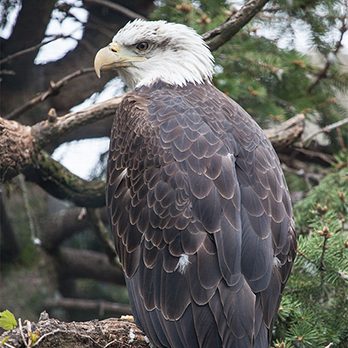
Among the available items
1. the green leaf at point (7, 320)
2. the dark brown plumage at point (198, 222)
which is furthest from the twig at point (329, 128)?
the green leaf at point (7, 320)

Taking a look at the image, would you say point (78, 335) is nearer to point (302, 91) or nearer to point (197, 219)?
point (197, 219)

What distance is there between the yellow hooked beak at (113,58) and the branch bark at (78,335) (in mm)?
1412

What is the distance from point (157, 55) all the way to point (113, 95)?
959mm

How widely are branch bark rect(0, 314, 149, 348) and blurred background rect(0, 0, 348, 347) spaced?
1136mm

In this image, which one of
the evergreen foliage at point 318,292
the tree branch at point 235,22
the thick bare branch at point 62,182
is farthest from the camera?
the thick bare branch at point 62,182

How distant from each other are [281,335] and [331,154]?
2.37 meters

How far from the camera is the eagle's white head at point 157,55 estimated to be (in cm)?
536

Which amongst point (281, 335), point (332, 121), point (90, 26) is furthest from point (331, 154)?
point (281, 335)

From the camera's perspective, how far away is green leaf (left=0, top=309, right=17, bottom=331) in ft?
12.8

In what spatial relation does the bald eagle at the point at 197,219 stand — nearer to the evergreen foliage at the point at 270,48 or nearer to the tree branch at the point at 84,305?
the evergreen foliage at the point at 270,48

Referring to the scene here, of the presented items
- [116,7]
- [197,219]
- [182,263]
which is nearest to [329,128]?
[116,7]

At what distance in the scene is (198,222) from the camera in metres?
4.36

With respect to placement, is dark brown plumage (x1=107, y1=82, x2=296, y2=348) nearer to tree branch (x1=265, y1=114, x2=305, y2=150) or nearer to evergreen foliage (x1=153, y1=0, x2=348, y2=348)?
evergreen foliage (x1=153, y1=0, x2=348, y2=348)

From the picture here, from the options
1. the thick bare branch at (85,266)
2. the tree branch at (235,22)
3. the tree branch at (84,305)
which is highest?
the tree branch at (235,22)
